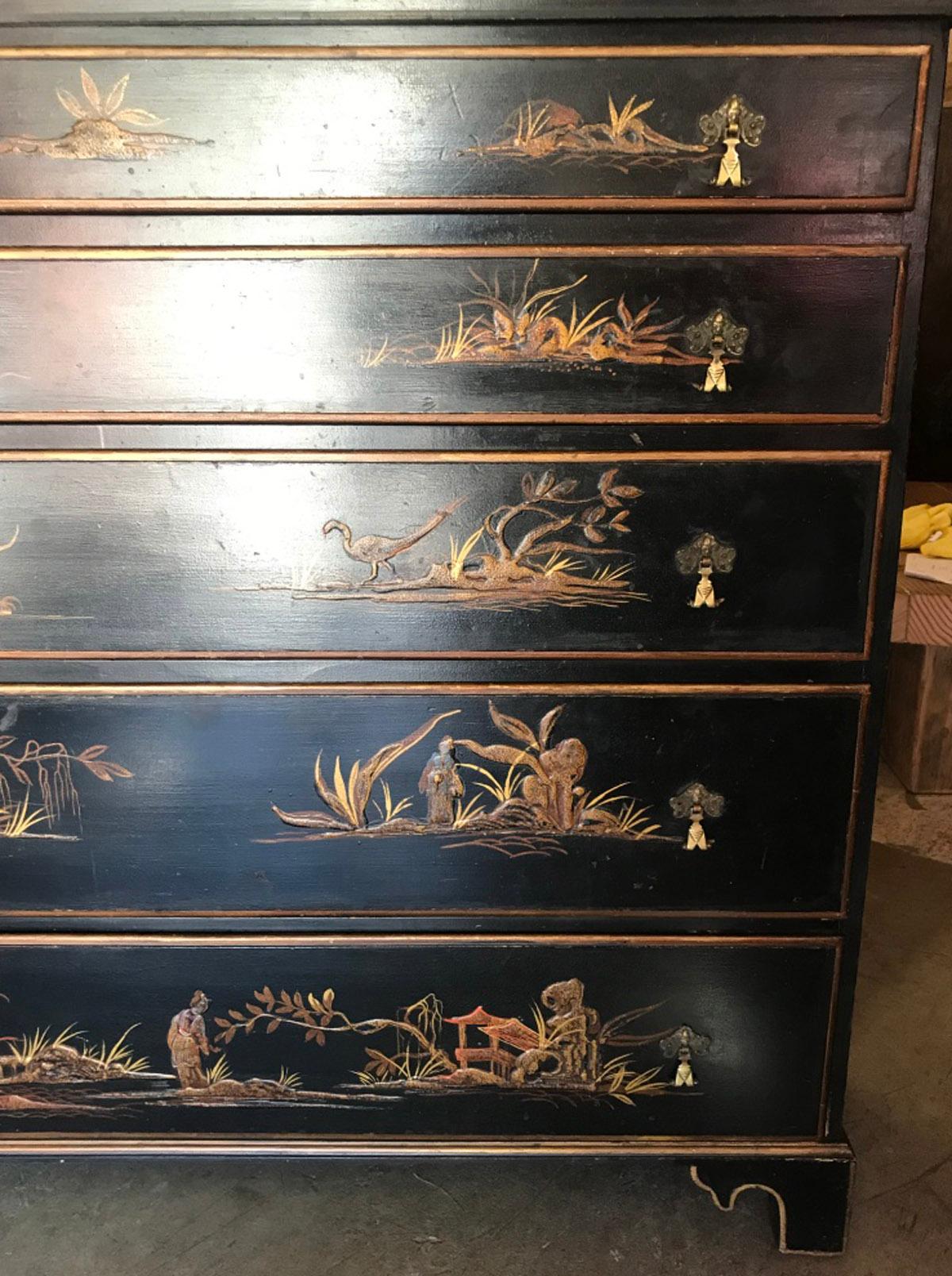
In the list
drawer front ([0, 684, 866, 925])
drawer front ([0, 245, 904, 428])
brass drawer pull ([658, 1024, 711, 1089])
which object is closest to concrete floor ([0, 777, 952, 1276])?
brass drawer pull ([658, 1024, 711, 1089])

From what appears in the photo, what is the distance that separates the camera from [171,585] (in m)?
1.17

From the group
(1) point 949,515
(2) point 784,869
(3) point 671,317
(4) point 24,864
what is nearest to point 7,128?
(3) point 671,317

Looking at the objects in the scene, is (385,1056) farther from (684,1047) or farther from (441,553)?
(441,553)

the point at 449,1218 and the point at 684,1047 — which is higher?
the point at 684,1047

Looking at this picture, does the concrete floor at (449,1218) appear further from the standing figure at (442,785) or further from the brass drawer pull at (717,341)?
the brass drawer pull at (717,341)

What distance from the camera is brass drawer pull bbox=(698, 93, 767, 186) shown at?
1011mm

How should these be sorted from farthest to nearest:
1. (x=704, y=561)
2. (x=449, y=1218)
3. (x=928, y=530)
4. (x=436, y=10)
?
1. (x=928, y=530)
2. (x=449, y=1218)
3. (x=704, y=561)
4. (x=436, y=10)

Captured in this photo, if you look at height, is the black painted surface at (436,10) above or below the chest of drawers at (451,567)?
above

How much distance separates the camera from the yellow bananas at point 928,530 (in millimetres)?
2285

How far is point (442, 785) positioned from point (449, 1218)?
73 centimetres

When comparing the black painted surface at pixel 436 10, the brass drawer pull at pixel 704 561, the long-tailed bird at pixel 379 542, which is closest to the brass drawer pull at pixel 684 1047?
the brass drawer pull at pixel 704 561

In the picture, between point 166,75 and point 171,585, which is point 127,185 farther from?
point 171,585

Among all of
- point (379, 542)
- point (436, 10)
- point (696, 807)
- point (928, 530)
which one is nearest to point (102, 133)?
point (436, 10)

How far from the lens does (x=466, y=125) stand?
3.35ft
